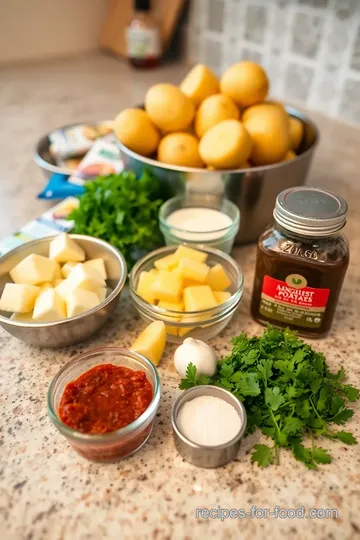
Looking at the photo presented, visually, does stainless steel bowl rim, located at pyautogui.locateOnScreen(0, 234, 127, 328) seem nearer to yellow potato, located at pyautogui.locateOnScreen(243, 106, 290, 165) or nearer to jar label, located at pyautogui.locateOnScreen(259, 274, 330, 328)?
jar label, located at pyautogui.locateOnScreen(259, 274, 330, 328)

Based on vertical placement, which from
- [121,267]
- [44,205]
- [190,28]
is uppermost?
[190,28]

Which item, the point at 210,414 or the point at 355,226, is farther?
the point at 355,226

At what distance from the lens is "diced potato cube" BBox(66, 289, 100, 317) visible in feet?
2.57

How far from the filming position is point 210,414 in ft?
2.17

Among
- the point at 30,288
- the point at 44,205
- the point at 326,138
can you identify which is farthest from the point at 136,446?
the point at 326,138

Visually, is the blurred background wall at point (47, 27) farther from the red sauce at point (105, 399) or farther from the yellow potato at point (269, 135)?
the red sauce at point (105, 399)

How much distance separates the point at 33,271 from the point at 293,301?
47cm

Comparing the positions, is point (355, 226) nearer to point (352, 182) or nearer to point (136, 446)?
point (352, 182)

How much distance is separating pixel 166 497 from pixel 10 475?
219 mm

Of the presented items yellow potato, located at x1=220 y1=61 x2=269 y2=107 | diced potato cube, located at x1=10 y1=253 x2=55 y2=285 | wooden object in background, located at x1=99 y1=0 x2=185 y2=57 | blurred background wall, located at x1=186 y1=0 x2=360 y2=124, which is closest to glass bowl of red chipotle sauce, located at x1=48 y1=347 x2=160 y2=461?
diced potato cube, located at x1=10 y1=253 x2=55 y2=285

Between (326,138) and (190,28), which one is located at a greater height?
(190,28)

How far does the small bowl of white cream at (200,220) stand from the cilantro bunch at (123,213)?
38 mm

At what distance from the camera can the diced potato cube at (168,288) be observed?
0.81 m

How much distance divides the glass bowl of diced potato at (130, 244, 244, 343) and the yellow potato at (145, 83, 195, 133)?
327 millimetres
